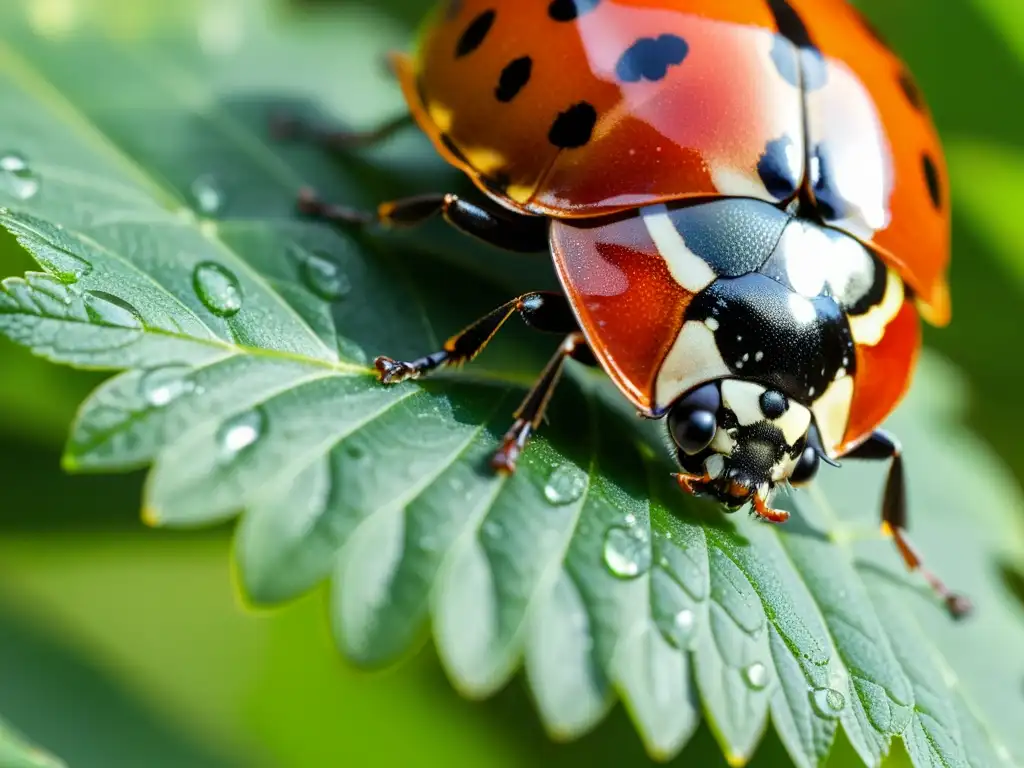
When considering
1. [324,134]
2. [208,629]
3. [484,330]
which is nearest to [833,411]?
[484,330]

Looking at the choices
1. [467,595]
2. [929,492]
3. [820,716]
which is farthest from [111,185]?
[929,492]

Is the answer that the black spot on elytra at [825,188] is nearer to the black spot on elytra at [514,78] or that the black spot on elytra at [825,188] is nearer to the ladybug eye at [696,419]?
the ladybug eye at [696,419]

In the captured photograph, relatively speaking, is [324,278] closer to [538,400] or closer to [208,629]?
[538,400]

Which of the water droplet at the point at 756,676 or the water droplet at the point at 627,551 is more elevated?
the water droplet at the point at 627,551

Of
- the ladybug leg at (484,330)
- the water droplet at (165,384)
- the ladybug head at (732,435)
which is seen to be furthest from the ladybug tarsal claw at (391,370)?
the ladybug head at (732,435)

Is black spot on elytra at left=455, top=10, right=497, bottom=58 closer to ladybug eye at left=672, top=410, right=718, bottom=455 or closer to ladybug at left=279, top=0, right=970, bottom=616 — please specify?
ladybug at left=279, top=0, right=970, bottom=616

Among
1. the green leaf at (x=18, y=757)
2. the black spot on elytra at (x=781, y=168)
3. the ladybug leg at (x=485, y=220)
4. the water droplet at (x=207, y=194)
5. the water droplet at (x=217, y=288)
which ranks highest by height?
Answer: the black spot on elytra at (x=781, y=168)
